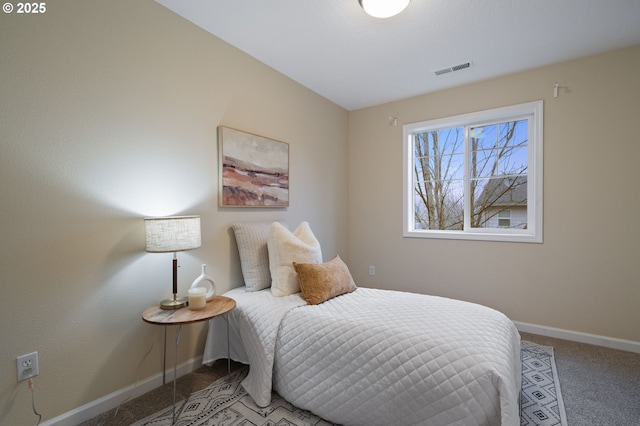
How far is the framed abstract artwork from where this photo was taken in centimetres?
240

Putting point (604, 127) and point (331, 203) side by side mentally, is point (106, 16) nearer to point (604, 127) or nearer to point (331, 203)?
point (331, 203)

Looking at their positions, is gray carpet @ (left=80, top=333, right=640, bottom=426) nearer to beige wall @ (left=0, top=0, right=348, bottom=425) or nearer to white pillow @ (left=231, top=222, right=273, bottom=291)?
beige wall @ (left=0, top=0, right=348, bottom=425)

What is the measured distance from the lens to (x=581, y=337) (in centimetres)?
267

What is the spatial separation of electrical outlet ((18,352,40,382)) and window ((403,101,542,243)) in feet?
10.8

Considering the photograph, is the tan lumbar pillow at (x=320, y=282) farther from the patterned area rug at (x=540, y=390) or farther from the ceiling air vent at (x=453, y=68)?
the ceiling air vent at (x=453, y=68)

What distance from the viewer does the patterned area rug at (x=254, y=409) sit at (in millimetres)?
1639

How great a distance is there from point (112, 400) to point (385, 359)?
1618 millimetres

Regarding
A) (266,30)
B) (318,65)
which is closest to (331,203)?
(318,65)

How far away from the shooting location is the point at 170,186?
2070mm

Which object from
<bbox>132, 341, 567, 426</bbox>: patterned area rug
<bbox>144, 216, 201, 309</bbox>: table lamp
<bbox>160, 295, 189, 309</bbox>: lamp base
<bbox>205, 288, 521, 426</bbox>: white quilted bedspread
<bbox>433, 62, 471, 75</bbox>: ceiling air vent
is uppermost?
<bbox>433, 62, 471, 75</bbox>: ceiling air vent

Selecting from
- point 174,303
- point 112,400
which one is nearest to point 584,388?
point 174,303

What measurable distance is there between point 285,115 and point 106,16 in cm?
158

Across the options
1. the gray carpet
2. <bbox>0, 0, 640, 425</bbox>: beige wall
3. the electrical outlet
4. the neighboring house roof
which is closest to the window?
the neighboring house roof

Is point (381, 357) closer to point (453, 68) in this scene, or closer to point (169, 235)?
point (169, 235)
